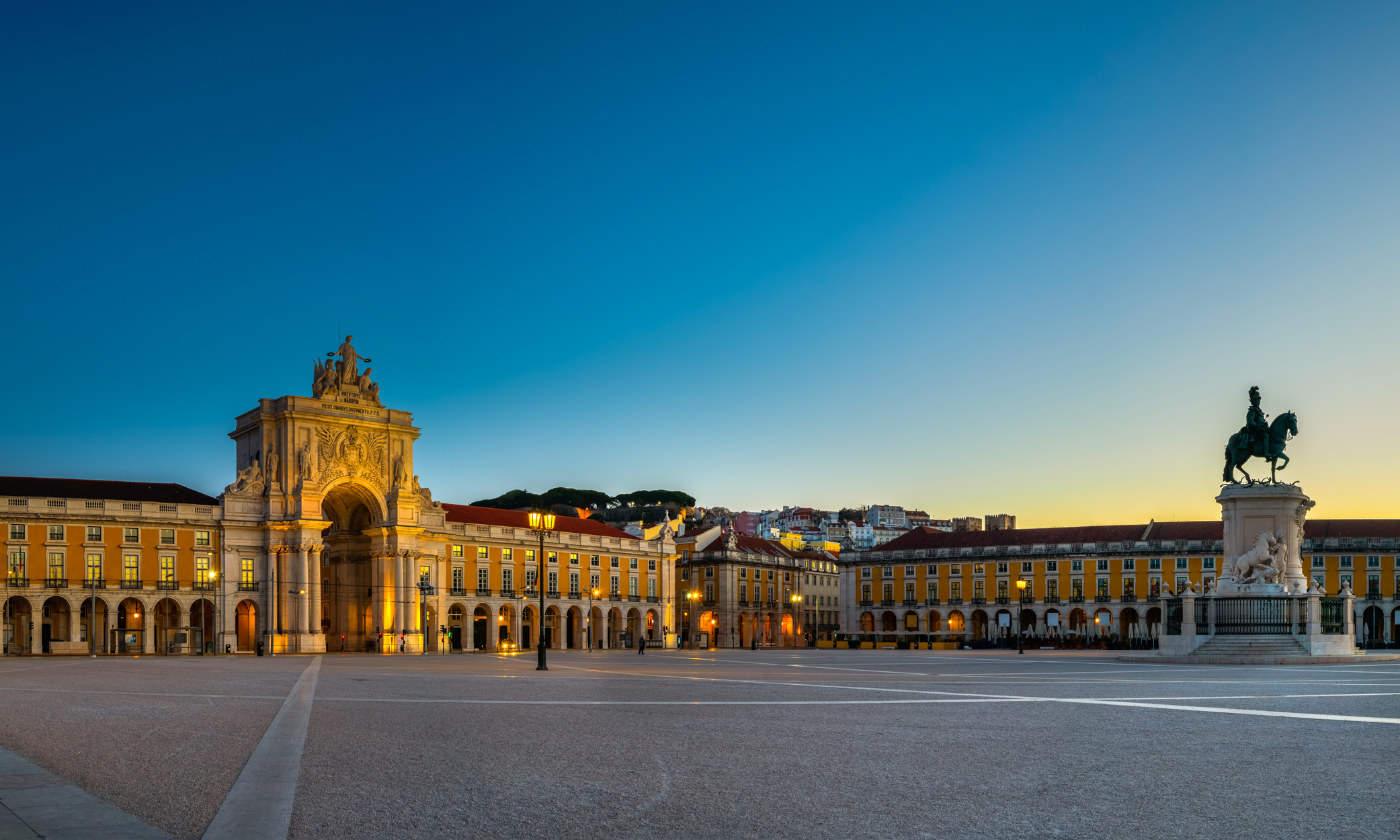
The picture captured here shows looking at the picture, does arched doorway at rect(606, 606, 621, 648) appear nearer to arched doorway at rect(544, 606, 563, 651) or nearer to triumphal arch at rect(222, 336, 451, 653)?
arched doorway at rect(544, 606, 563, 651)

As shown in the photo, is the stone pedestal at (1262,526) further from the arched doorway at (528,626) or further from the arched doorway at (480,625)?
the arched doorway at (528,626)

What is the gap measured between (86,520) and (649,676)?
52.9 m

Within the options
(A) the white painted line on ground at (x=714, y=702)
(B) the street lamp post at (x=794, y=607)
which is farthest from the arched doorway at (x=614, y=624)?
(A) the white painted line on ground at (x=714, y=702)

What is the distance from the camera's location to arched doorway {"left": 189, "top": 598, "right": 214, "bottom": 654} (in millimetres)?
71625

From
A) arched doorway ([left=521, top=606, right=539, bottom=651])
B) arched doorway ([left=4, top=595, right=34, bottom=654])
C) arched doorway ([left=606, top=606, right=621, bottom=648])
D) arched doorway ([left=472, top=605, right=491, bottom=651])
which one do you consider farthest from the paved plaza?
arched doorway ([left=606, top=606, right=621, bottom=648])

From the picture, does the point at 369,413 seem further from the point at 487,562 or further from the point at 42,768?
the point at 42,768

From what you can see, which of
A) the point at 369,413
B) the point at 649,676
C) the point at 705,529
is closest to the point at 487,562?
the point at 369,413

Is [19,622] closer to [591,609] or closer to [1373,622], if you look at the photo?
[591,609]

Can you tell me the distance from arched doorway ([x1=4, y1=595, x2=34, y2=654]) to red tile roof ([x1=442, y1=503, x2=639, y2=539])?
29.7 m

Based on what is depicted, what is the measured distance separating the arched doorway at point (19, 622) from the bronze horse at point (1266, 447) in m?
64.4

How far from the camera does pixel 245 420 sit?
262 ft

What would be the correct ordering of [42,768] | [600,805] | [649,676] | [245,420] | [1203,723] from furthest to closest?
1. [245,420]
2. [649,676]
3. [1203,723]
4. [42,768]
5. [600,805]

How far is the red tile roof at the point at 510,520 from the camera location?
3661 inches

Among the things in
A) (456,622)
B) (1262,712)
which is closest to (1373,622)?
A: (456,622)
